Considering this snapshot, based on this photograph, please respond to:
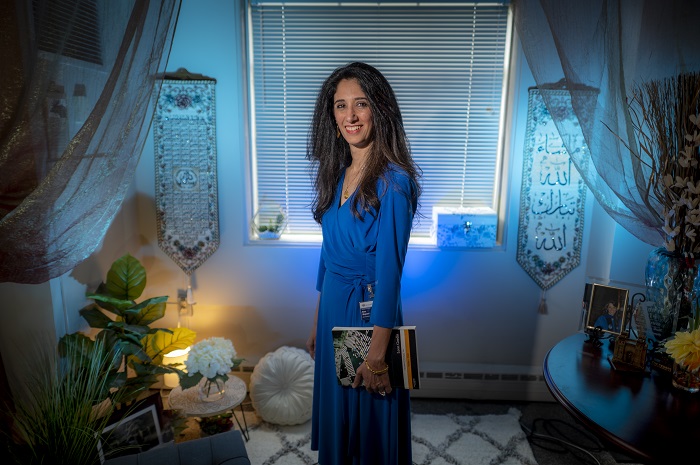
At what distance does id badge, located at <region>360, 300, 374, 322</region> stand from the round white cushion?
1000 millimetres

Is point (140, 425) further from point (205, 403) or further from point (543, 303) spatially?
point (543, 303)

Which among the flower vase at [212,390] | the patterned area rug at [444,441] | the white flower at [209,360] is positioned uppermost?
the white flower at [209,360]

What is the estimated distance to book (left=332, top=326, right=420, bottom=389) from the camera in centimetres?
148

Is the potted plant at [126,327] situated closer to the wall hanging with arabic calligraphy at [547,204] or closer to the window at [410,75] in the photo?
the window at [410,75]

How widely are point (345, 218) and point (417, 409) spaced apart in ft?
4.94

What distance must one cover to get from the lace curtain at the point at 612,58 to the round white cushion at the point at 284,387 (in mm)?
1566

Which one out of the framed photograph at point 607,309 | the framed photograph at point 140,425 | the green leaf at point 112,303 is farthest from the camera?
the green leaf at point 112,303

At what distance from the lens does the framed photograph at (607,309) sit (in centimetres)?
171

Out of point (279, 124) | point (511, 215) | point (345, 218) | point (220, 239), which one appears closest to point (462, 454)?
point (511, 215)

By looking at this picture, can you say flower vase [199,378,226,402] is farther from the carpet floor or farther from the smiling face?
the smiling face

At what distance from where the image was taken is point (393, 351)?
149cm

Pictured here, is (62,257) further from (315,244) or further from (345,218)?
(315,244)

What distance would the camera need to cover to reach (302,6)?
8.16ft

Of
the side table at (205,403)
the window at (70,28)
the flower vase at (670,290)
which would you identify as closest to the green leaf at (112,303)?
the side table at (205,403)
